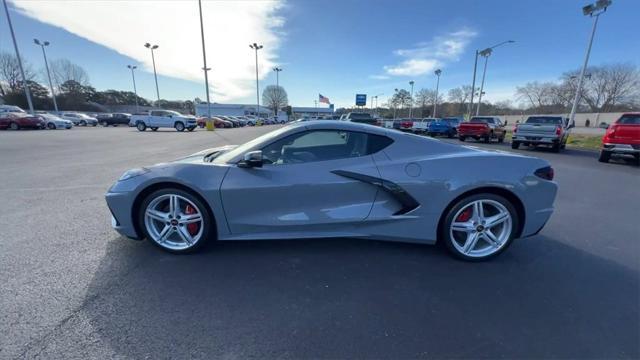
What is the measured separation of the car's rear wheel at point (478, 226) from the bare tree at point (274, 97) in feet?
331

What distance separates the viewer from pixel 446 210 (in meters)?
2.81

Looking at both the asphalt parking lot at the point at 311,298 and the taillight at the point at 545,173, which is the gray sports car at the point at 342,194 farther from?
the asphalt parking lot at the point at 311,298

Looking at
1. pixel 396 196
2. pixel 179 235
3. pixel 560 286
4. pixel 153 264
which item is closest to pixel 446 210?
pixel 396 196

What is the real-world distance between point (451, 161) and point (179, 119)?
27509 mm

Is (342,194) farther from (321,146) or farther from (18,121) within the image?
(18,121)

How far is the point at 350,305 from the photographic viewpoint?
7.02 feet

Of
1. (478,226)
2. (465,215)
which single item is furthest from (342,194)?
(478,226)

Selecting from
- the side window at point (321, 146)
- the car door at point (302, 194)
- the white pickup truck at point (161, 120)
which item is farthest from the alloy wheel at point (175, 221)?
the white pickup truck at point (161, 120)

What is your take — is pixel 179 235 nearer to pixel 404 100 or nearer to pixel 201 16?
pixel 201 16

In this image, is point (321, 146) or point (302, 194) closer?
point (302, 194)

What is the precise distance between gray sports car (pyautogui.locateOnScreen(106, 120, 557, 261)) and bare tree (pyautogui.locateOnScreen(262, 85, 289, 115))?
100 metres

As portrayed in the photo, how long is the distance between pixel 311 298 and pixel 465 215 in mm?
1838

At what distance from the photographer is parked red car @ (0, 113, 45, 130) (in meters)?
24.1

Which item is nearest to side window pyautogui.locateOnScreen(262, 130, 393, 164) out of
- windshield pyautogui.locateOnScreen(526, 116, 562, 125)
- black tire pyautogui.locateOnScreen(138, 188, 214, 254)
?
black tire pyautogui.locateOnScreen(138, 188, 214, 254)
